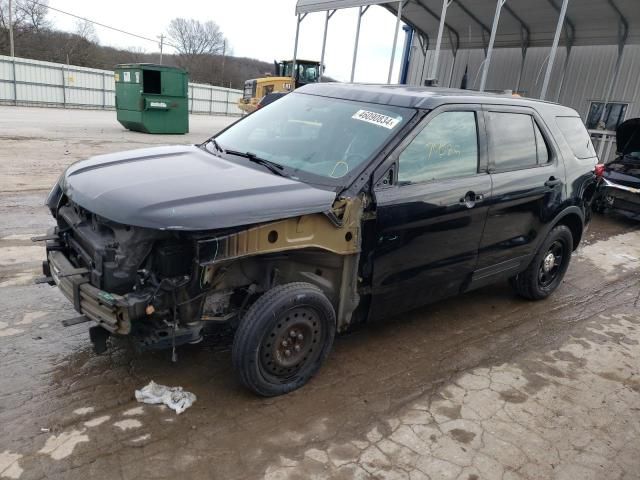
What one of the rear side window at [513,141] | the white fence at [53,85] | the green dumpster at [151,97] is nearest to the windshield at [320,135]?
the rear side window at [513,141]

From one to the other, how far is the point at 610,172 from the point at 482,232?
277 inches

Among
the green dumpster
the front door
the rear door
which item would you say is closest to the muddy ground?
the front door

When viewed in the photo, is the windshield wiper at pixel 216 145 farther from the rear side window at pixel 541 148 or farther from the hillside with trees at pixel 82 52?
the hillside with trees at pixel 82 52

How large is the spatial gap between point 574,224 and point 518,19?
476 inches

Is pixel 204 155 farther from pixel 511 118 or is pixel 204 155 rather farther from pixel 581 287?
pixel 581 287

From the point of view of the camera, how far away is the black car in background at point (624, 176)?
8.76 metres

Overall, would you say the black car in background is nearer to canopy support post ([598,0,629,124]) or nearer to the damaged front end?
canopy support post ([598,0,629,124])

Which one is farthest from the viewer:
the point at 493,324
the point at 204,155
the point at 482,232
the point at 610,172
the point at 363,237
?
the point at 610,172

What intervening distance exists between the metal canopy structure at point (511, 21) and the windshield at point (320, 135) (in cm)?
867

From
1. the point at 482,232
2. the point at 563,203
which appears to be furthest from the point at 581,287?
the point at 482,232

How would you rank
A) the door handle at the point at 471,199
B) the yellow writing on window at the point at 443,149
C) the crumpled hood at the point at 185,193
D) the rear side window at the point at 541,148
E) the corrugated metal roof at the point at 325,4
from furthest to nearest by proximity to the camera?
the corrugated metal roof at the point at 325,4, the rear side window at the point at 541,148, the door handle at the point at 471,199, the yellow writing on window at the point at 443,149, the crumpled hood at the point at 185,193

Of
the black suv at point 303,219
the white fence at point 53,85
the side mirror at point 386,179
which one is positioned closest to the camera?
the black suv at point 303,219

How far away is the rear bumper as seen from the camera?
2.49 m

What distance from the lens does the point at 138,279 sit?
8.50 feet
